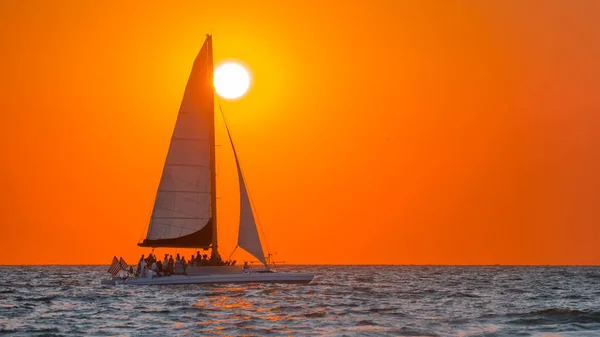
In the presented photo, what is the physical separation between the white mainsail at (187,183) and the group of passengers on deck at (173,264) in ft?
11.3

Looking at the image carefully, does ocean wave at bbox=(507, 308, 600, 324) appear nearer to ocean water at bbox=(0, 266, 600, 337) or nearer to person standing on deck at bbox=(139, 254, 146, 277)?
ocean water at bbox=(0, 266, 600, 337)

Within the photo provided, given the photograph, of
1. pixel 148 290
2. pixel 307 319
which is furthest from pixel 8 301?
pixel 307 319

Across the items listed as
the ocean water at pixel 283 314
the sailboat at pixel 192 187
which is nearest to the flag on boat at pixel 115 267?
the sailboat at pixel 192 187

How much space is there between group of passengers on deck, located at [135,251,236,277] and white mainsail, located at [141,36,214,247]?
11.3 feet

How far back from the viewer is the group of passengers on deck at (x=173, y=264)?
193ft

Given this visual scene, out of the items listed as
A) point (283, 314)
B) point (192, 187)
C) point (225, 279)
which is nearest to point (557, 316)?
point (283, 314)

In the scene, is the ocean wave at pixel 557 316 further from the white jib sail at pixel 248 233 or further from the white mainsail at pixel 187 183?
the white mainsail at pixel 187 183

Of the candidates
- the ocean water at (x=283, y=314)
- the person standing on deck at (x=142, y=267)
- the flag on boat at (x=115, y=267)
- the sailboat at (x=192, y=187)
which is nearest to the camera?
the ocean water at (x=283, y=314)

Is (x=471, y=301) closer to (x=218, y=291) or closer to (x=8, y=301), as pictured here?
(x=218, y=291)

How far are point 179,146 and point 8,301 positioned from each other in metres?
15.5

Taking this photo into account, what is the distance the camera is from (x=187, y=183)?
6400 cm

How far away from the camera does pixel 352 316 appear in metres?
44.3

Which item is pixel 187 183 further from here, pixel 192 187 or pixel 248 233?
pixel 248 233

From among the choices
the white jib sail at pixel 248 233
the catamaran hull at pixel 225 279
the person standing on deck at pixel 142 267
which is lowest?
Answer: the catamaran hull at pixel 225 279
